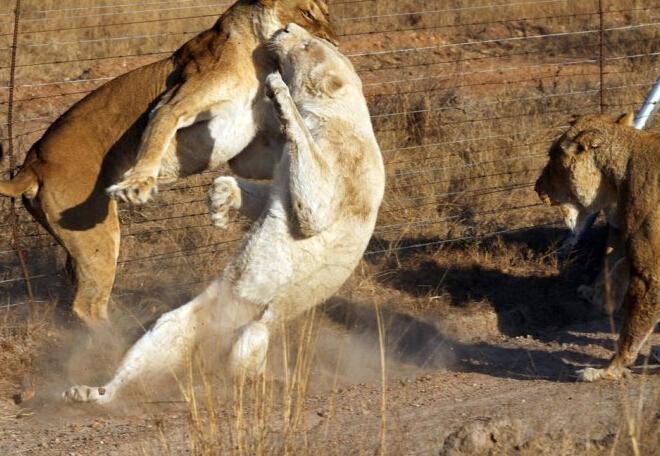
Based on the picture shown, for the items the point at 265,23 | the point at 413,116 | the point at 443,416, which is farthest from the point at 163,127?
the point at 413,116

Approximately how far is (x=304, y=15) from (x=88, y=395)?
2197 mm

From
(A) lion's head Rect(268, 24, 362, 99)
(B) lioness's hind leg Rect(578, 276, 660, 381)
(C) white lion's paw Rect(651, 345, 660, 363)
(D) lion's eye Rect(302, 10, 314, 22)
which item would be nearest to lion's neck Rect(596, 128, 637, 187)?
(B) lioness's hind leg Rect(578, 276, 660, 381)

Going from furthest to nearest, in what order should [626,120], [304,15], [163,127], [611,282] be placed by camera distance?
[611,282] < [626,120] < [304,15] < [163,127]

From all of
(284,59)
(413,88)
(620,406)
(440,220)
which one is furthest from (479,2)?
(620,406)

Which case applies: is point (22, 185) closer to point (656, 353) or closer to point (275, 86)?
point (275, 86)

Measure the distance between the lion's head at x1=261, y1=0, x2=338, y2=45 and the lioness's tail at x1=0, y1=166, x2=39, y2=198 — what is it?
1.46m

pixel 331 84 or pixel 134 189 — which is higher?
pixel 331 84

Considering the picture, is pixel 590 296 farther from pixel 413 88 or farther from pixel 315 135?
pixel 413 88

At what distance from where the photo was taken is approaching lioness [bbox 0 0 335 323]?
568cm

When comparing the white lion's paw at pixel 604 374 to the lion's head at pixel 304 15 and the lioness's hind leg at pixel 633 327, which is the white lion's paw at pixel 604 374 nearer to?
the lioness's hind leg at pixel 633 327

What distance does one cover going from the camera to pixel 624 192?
18.8 feet

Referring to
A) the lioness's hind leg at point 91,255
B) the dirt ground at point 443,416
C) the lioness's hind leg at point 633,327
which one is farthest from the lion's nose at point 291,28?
the lioness's hind leg at point 633,327

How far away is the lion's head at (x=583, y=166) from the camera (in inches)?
232

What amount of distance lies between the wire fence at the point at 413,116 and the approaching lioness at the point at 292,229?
1.65 m
